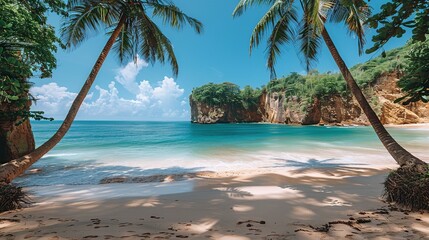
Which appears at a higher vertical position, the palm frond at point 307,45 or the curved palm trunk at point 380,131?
the palm frond at point 307,45

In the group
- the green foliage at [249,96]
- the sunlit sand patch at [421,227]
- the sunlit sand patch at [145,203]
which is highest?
the green foliage at [249,96]

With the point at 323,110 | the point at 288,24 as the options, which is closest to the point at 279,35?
the point at 288,24

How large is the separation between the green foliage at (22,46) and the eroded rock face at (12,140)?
5485 mm

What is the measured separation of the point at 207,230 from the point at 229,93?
75.4 meters

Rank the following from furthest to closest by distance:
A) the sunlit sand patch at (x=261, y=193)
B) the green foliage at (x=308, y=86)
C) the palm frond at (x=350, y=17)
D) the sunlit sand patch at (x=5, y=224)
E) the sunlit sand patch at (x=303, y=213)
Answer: the green foliage at (x=308, y=86), the palm frond at (x=350, y=17), the sunlit sand patch at (x=261, y=193), the sunlit sand patch at (x=303, y=213), the sunlit sand patch at (x=5, y=224)

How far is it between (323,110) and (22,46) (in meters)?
57.0

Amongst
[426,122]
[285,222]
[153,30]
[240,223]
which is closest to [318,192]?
[285,222]

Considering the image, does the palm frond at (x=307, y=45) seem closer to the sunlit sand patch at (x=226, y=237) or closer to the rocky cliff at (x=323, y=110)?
the sunlit sand patch at (x=226, y=237)

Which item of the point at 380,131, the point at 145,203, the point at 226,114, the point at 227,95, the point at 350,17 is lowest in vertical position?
the point at 145,203

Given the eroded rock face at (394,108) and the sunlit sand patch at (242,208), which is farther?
the eroded rock face at (394,108)

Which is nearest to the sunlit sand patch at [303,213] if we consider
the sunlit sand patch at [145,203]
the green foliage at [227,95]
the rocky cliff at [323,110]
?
the sunlit sand patch at [145,203]

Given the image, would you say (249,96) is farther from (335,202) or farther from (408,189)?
(408,189)

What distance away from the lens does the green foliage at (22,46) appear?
11.8ft

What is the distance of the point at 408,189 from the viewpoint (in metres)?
3.84
